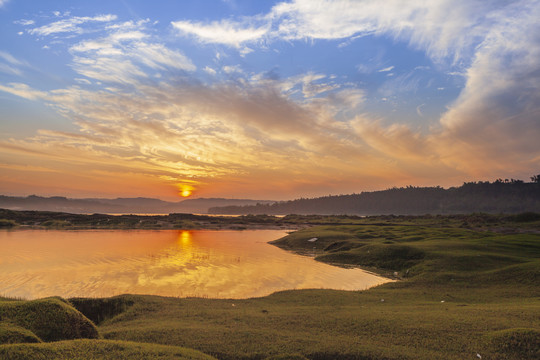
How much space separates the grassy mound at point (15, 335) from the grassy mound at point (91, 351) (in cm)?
100

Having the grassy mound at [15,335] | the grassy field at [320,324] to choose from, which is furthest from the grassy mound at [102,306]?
the grassy mound at [15,335]

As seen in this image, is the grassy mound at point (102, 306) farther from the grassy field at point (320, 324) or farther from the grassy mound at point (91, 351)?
the grassy mound at point (91, 351)

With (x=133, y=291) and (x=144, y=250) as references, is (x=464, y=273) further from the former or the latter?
(x=144, y=250)

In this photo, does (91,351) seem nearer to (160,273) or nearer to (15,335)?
(15,335)

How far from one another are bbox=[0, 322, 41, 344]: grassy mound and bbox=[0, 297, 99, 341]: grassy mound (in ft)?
1.88

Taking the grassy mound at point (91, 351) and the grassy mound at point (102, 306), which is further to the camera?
the grassy mound at point (102, 306)

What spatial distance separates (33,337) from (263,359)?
231 inches

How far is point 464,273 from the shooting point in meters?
22.2

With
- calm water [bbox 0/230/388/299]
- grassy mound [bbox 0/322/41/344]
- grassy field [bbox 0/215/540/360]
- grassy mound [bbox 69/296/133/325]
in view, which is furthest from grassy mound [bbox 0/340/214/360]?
calm water [bbox 0/230/388/299]

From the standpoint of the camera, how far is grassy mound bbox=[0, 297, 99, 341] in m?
8.16

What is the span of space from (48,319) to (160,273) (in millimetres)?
16768

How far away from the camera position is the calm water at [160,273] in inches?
771

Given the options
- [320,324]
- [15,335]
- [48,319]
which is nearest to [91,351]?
[15,335]

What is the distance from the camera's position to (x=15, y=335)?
7.16m
